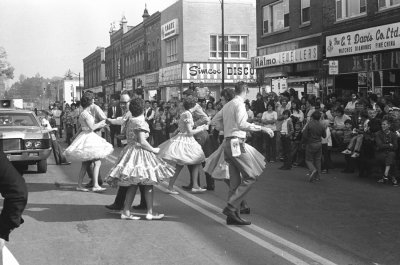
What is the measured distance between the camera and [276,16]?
2838 cm

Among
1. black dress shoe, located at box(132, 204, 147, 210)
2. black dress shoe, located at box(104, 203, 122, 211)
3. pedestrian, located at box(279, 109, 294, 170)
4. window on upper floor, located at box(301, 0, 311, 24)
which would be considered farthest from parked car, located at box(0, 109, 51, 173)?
window on upper floor, located at box(301, 0, 311, 24)

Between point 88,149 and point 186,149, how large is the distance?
1.88m

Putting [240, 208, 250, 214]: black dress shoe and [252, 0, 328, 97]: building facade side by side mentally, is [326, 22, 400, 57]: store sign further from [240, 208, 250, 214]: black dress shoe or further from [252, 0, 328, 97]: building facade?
[240, 208, 250, 214]: black dress shoe

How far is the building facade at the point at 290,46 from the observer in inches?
950

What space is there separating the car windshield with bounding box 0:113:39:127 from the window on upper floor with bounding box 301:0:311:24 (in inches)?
609

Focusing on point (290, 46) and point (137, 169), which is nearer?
point (137, 169)

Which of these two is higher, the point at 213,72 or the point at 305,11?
the point at 305,11

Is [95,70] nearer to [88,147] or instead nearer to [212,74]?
[212,74]

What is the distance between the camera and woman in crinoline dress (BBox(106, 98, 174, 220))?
7656 mm

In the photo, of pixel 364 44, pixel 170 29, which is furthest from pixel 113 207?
pixel 170 29

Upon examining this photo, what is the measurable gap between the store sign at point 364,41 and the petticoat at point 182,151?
1110 cm

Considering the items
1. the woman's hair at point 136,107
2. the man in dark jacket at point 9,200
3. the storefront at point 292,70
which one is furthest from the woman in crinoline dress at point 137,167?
the storefront at point 292,70

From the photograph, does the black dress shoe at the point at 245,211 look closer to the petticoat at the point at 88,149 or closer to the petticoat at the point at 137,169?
the petticoat at the point at 137,169

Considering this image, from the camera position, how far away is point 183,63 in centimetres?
4175
